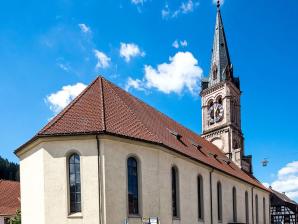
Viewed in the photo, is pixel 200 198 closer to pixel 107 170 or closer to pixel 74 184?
pixel 107 170

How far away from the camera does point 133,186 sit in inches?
852

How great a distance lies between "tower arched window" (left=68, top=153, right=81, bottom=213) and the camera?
66.5 feet

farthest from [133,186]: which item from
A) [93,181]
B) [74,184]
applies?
[74,184]

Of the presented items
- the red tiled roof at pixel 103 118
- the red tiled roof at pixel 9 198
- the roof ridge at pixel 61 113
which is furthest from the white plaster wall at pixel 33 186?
the red tiled roof at pixel 9 198

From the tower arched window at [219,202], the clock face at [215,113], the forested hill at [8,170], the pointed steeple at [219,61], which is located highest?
the pointed steeple at [219,61]

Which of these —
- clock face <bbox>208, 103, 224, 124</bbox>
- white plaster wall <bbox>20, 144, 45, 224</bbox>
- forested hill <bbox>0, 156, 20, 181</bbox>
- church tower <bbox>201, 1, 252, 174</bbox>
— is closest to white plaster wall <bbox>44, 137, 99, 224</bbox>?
white plaster wall <bbox>20, 144, 45, 224</bbox>

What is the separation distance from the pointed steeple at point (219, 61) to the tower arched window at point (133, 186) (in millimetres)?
28859

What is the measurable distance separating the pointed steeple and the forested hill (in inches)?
2630

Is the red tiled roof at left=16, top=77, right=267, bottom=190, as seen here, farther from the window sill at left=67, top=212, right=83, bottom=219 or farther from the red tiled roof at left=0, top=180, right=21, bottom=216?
the red tiled roof at left=0, top=180, right=21, bottom=216

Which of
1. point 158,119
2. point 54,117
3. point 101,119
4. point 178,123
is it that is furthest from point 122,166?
point 178,123

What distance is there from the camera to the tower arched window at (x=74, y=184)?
66.5 feet

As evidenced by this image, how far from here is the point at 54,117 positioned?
2341cm

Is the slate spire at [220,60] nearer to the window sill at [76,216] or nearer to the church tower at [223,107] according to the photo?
the church tower at [223,107]

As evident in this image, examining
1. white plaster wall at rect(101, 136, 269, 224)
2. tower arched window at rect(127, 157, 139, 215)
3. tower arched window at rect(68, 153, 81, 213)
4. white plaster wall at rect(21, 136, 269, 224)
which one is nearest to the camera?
white plaster wall at rect(21, 136, 269, 224)
